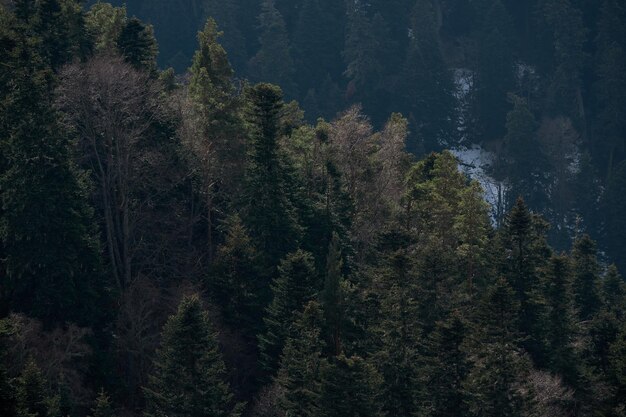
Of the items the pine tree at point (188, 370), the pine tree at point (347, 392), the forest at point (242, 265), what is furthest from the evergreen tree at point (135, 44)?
the pine tree at point (347, 392)

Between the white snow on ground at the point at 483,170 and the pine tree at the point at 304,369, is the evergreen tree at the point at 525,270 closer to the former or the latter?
the pine tree at the point at 304,369

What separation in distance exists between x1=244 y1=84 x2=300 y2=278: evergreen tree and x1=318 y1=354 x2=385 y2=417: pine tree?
12094 mm

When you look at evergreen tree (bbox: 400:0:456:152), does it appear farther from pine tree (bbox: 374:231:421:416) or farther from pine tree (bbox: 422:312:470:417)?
pine tree (bbox: 422:312:470:417)

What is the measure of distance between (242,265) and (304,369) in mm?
9684

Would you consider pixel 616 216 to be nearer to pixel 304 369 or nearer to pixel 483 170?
pixel 483 170

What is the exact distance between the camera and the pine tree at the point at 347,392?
35.5 m

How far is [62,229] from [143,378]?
737 centimetres

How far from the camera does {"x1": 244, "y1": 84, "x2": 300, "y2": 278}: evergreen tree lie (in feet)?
156

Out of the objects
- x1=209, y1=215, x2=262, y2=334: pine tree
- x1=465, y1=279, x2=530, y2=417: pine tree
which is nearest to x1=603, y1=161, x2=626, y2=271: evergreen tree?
x1=209, y1=215, x2=262, y2=334: pine tree

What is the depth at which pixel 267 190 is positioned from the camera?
47906 millimetres

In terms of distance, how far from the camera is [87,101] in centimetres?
4406

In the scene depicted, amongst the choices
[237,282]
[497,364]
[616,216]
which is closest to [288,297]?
[237,282]

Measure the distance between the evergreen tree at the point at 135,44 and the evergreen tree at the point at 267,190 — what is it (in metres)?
7.78

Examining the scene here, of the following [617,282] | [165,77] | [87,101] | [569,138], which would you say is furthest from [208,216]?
[569,138]
